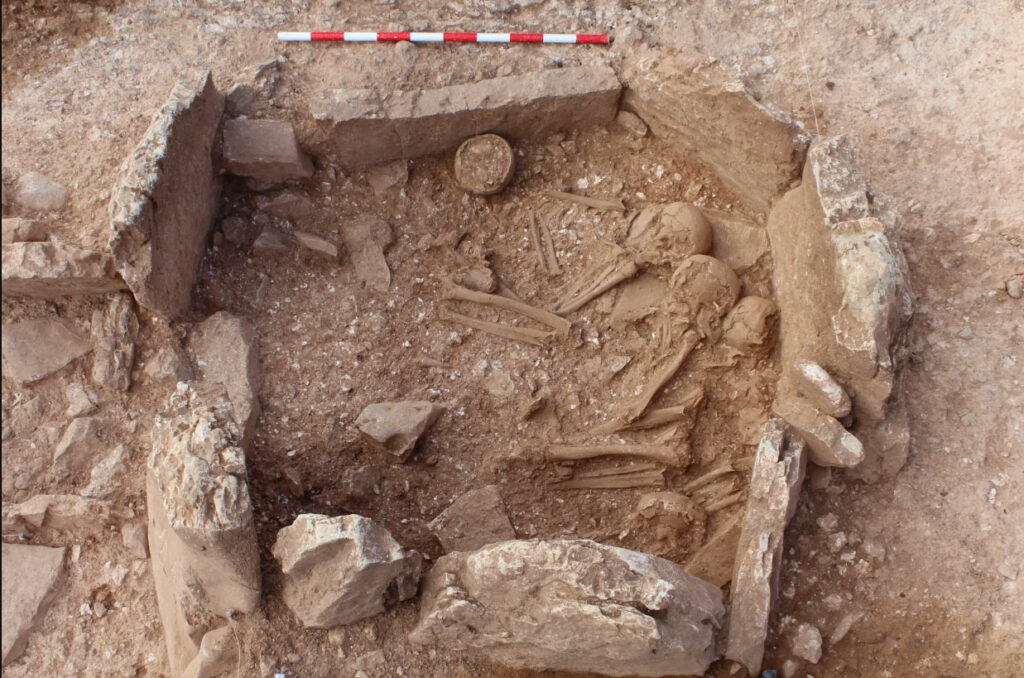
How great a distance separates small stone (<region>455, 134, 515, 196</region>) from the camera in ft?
Result: 16.8

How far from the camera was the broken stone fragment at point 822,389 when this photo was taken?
160 inches

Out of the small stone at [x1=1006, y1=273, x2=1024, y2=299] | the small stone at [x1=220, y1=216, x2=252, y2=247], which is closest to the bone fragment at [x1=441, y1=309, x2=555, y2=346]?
the small stone at [x1=220, y1=216, x2=252, y2=247]

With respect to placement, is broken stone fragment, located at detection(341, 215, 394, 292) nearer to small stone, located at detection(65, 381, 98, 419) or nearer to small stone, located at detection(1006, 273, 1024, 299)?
small stone, located at detection(65, 381, 98, 419)

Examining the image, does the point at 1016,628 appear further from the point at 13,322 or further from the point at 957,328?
the point at 13,322

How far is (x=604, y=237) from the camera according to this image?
5.12m

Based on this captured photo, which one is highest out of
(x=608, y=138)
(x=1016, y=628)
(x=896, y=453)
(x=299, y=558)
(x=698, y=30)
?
(x=698, y=30)

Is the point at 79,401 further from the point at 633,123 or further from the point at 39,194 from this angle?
the point at 633,123

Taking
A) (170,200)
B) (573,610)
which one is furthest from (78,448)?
(573,610)

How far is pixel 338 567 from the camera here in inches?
136

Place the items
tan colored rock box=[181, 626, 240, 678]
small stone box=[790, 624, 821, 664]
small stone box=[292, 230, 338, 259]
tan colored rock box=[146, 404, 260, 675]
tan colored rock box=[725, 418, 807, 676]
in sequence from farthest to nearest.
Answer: small stone box=[292, 230, 338, 259], small stone box=[790, 624, 821, 664], tan colored rock box=[725, 418, 807, 676], tan colored rock box=[181, 626, 240, 678], tan colored rock box=[146, 404, 260, 675]

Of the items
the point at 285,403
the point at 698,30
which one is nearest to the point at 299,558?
the point at 285,403

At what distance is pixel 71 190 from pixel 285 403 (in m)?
1.66

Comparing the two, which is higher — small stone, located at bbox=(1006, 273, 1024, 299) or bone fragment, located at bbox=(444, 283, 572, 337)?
small stone, located at bbox=(1006, 273, 1024, 299)

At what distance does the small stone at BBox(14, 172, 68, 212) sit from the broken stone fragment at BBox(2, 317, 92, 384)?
2.06 feet
